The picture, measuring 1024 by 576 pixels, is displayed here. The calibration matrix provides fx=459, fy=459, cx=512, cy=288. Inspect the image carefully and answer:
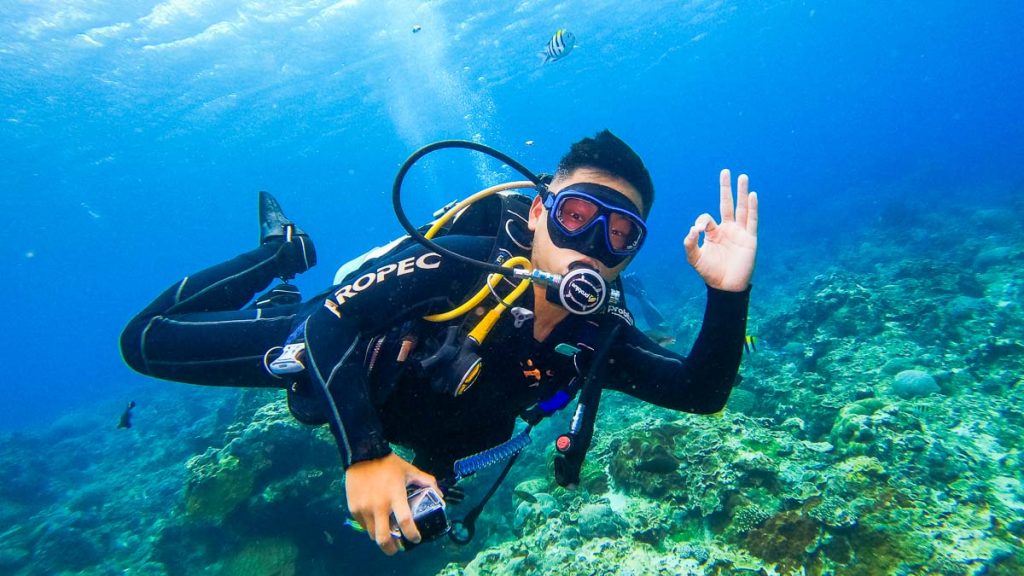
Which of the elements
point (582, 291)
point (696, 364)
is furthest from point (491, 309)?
point (696, 364)

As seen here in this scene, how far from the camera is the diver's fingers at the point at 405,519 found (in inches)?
69.0

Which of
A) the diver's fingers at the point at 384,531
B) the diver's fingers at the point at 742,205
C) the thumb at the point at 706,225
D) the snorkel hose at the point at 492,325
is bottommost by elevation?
the diver's fingers at the point at 384,531

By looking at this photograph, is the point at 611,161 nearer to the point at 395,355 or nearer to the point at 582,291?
the point at 582,291

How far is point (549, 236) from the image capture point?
285 cm

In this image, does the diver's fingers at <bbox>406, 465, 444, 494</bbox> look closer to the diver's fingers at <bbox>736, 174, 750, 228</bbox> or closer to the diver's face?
the diver's face

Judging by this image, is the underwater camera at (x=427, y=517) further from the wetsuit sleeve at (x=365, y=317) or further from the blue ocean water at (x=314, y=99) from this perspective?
the blue ocean water at (x=314, y=99)

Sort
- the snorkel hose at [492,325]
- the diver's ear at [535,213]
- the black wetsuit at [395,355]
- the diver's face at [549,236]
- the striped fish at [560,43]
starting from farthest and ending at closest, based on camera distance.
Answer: the striped fish at [560,43] < the diver's ear at [535,213] < the diver's face at [549,236] < the snorkel hose at [492,325] < the black wetsuit at [395,355]

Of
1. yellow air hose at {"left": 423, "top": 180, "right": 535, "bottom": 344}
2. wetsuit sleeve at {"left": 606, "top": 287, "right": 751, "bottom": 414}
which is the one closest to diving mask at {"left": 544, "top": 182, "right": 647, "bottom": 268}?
yellow air hose at {"left": 423, "top": 180, "right": 535, "bottom": 344}

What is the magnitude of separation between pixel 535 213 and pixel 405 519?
2.05 meters

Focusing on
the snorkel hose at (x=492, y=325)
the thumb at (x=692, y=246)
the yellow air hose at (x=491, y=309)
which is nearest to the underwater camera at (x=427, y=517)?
the snorkel hose at (x=492, y=325)

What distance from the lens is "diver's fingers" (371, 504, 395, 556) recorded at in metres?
1.81

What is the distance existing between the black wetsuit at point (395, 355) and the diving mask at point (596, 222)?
17.9 inches

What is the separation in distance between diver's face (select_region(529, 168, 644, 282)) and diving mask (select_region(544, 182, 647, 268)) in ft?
0.12

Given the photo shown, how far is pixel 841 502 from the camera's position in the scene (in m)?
4.31
